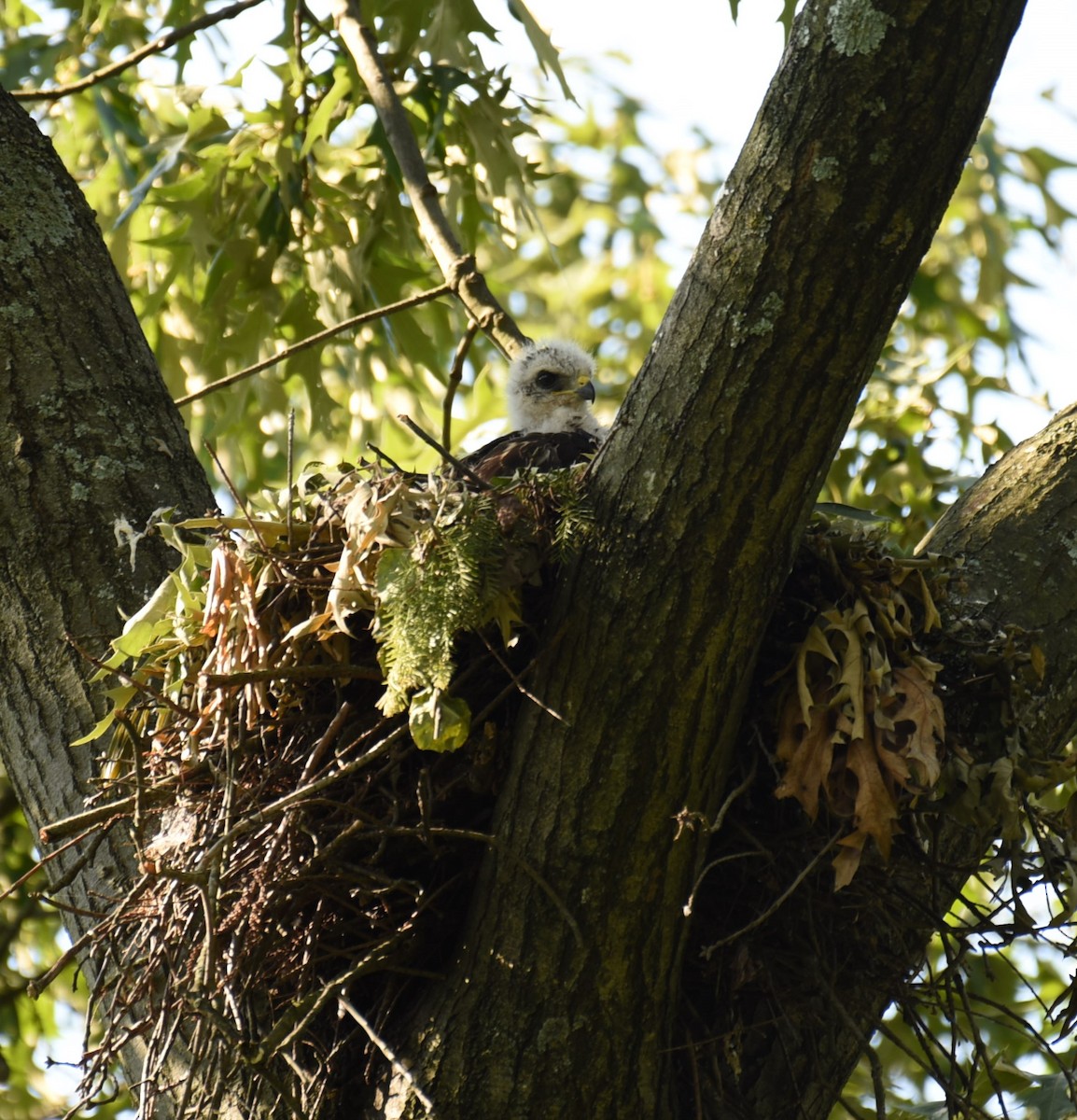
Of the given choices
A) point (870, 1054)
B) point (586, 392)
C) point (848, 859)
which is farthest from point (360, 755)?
point (586, 392)

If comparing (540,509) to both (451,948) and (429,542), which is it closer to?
(429,542)

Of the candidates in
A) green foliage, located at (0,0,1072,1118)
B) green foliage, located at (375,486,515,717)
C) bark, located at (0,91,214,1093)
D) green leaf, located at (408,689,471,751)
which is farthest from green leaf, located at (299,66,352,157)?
green leaf, located at (408,689,471,751)

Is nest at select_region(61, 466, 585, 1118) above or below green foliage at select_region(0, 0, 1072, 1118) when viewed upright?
below

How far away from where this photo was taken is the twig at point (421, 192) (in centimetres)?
378

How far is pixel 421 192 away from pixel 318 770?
2.12 meters

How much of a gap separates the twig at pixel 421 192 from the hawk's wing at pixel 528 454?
0.29m

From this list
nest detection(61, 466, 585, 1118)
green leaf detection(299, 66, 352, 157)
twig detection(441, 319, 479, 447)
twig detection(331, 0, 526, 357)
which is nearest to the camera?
nest detection(61, 466, 585, 1118)

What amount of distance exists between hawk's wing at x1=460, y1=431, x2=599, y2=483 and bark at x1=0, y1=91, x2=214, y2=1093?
72 cm

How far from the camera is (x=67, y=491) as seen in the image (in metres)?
2.89

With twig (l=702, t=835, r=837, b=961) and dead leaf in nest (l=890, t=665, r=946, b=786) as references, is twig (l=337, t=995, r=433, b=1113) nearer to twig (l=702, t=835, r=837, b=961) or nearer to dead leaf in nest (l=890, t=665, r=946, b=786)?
twig (l=702, t=835, r=837, b=961)

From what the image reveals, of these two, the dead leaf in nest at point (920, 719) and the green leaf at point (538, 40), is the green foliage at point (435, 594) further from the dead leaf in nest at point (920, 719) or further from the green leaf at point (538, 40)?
the green leaf at point (538, 40)

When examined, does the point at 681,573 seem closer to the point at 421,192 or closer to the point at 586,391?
the point at 421,192

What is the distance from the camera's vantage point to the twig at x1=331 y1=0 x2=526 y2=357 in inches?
149

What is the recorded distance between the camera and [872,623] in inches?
99.3
